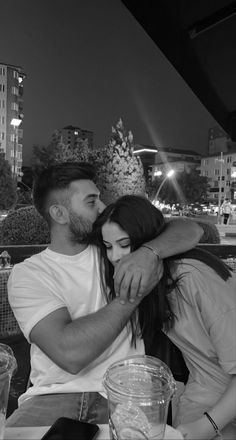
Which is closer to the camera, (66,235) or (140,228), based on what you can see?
(140,228)

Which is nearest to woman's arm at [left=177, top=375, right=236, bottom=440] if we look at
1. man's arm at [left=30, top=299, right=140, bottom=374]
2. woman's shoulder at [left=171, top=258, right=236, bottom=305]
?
woman's shoulder at [left=171, top=258, right=236, bottom=305]

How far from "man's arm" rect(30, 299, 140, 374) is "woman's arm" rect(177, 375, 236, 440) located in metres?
0.53

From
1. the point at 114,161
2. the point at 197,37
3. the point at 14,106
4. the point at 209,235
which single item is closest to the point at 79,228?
the point at 197,37

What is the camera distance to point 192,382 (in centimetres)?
183

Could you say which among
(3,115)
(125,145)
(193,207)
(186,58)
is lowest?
(193,207)

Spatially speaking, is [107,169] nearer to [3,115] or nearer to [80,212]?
[80,212]

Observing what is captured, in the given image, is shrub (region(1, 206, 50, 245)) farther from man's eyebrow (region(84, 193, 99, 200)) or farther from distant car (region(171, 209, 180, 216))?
distant car (region(171, 209, 180, 216))

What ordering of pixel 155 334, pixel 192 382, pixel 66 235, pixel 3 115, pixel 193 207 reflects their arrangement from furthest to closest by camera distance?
pixel 3 115 < pixel 193 207 < pixel 66 235 < pixel 155 334 < pixel 192 382

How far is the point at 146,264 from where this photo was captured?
1588 mm

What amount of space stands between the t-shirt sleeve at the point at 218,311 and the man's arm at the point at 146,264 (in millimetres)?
169

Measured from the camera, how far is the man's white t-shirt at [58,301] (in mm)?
1715

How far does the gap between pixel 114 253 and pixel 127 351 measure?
0.55 m

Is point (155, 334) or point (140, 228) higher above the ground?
point (140, 228)

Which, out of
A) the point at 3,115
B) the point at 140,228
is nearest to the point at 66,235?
the point at 140,228
